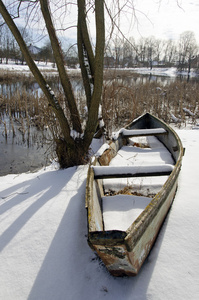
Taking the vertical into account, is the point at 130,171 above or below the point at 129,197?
above

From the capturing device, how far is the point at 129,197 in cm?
252

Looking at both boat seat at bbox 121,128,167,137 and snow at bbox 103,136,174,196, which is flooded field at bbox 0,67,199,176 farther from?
snow at bbox 103,136,174,196

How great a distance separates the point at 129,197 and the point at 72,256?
3.10 ft

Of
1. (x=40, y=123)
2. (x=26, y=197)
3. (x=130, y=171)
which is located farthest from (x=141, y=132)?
(x=40, y=123)

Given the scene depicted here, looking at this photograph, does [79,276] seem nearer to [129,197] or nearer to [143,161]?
[129,197]

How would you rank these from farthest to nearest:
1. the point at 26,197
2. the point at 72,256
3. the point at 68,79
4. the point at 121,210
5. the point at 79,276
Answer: the point at 68,79 → the point at 26,197 → the point at 121,210 → the point at 72,256 → the point at 79,276

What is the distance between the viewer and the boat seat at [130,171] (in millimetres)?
2490

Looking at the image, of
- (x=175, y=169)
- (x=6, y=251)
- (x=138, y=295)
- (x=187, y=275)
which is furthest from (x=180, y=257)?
(x=6, y=251)

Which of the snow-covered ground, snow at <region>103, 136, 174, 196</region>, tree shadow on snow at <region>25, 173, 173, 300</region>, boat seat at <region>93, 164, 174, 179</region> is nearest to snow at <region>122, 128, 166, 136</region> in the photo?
snow at <region>103, 136, 174, 196</region>

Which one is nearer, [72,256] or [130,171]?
[72,256]

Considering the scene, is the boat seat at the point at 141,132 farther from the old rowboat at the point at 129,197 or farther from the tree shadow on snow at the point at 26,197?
the tree shadow on snow at the point at 26,197

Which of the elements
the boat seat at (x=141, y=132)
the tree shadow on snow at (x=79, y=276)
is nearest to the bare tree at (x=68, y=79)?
the boat seat at (x=141, y=132)

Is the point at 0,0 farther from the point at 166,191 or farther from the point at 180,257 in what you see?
the point at 180,257

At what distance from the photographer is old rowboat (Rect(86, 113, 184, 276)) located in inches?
55.6
